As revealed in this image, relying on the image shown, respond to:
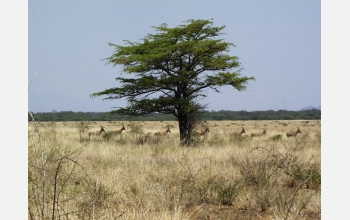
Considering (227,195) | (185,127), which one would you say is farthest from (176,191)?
(185,127)

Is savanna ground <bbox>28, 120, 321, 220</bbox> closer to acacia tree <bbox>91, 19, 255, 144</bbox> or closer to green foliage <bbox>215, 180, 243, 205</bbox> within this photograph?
green foliage <bbox>215, 180, 243, 205</bbox>

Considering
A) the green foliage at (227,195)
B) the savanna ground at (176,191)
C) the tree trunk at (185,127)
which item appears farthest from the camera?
the tree trunk at (185,127)

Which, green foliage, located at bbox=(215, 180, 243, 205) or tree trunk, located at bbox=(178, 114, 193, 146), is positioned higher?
tree trunk, located at bbox=(178, 114, 193, 146)

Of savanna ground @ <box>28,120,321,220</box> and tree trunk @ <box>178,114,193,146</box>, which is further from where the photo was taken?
tree trunk @ <box>178,114,193,146</box>

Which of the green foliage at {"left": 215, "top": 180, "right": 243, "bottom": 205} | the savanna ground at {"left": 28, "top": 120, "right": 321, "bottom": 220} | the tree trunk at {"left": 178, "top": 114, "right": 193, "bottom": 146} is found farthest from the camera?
the tree trunk at {"left": 178, "top": 114, "right": 193, "bottom": 146}

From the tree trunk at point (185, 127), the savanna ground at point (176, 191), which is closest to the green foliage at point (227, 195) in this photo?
the savanna ground at point (176, 191)

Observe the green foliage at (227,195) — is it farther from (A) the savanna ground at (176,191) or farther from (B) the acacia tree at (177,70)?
(B) the acacia tree at (177,70)

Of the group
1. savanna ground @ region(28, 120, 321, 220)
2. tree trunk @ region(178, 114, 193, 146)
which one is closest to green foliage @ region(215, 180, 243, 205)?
savanna ground @ region(28, 120, 321, 220)

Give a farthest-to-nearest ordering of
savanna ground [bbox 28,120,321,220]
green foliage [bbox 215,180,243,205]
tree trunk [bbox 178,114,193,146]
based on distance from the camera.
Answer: tree trunk [bbox 178,114,193,146] → green foliage [bbox 215,180,243,205] → savanna ground [bbox 28,120,321,220]

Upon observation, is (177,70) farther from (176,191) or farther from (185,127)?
(176,191)

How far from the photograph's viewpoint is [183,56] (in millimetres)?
19844

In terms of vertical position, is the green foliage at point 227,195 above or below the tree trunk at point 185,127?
below
